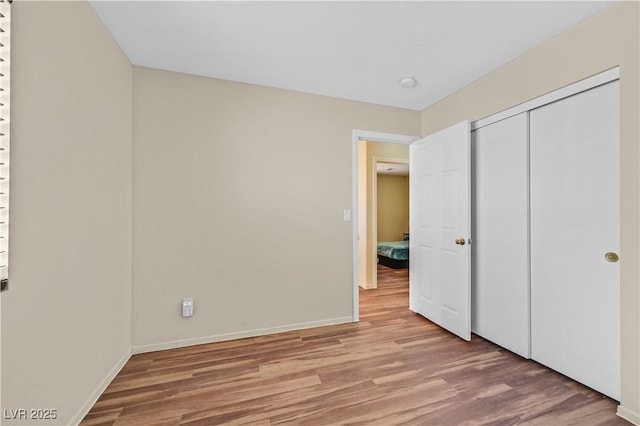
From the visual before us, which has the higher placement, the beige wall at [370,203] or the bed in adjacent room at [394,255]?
the beige wall at [370,203]

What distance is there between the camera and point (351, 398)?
170 cm

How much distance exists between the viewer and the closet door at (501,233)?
7.19ft

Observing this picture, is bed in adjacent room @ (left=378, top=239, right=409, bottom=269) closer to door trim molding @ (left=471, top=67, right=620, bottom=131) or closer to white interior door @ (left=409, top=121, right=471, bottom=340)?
white interior door @ (left=409, top=121, right=471, bottom=340)

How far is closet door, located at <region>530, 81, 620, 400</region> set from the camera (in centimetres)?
168

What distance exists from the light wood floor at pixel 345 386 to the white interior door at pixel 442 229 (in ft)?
1.23

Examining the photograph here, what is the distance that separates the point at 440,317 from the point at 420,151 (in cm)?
186

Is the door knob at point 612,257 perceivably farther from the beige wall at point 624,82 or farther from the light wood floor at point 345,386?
the light wood floor at point 345,386

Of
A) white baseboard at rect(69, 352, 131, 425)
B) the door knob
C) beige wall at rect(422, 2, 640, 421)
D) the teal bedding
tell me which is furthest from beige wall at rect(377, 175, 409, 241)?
white baseboard at rect(69, 352, 131, 425)

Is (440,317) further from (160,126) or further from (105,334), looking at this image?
(160,126)

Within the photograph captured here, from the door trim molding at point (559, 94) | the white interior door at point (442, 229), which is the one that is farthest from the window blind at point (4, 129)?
the door trim molding at point (559, 94)

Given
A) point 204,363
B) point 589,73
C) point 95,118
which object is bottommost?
point 204,363

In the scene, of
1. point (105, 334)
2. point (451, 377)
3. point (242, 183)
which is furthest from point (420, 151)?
point (105, 334)

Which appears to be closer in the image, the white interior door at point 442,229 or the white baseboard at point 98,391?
the white baseboard at point 98,391

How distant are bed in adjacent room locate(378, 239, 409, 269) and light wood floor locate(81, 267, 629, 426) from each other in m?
2.96
